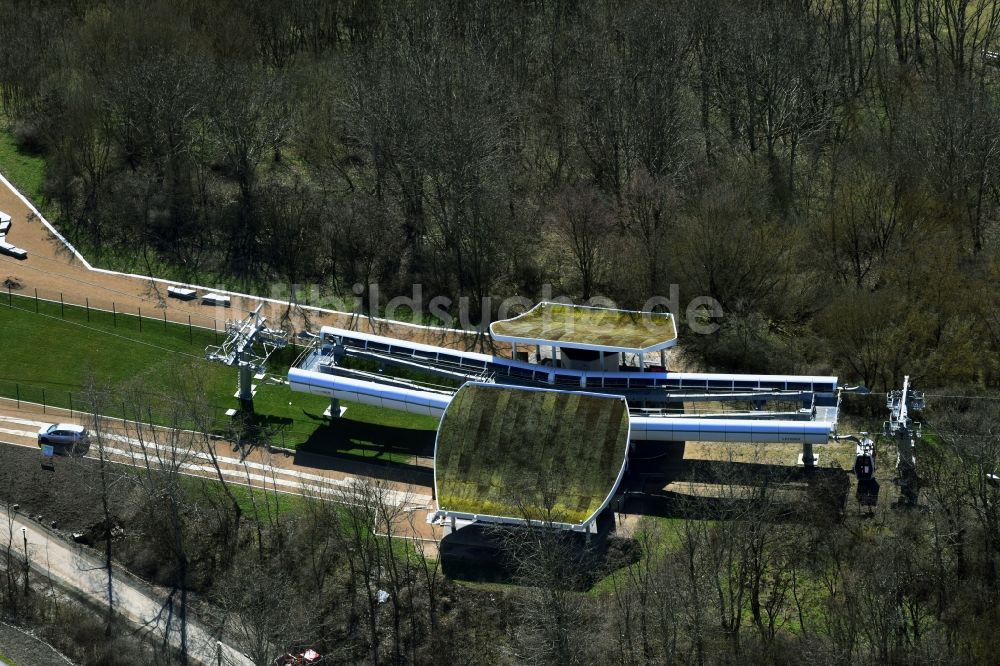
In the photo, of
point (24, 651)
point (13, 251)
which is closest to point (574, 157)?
point (13, 251)

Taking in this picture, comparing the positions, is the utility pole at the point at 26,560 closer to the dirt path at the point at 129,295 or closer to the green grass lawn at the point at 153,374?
the green grass lawn at the point at 153,374

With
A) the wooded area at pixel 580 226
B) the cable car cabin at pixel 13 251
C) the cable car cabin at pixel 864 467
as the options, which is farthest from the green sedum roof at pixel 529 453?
the cable car cabin at pixel 13 251

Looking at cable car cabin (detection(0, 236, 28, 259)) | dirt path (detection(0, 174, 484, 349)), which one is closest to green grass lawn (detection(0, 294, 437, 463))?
dirt path (detection(0, 174, 484, 349))

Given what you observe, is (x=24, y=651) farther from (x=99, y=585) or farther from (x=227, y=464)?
(x=227, y=464)

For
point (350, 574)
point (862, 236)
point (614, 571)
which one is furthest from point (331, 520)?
point (862, 236)

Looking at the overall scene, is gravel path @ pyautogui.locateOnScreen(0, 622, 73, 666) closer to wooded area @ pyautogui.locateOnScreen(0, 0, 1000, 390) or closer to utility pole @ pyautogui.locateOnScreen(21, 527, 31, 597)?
utility pole @ pyautogui.locateOnScreen(21, 527, 31, 597)

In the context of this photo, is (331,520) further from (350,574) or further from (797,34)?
(797,34)
